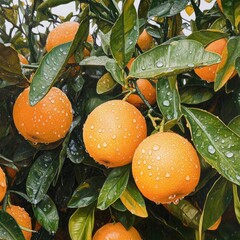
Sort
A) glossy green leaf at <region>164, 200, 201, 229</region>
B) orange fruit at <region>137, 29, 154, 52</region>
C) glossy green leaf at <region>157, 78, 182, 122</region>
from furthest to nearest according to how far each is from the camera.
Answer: orange fruit at <region>137, 29, 154, 52</region>
glossy green leaf at <region>164, 200, 201, 229</region>
glossy green leaf at <region>157, 78, 182, 122</region>

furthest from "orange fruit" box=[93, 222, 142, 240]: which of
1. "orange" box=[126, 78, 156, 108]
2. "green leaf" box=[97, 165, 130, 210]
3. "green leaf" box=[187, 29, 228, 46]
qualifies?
"green leaf" box=[187, 29, 228, 46]

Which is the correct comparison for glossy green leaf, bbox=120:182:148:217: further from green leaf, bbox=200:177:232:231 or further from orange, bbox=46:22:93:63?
orange, bbox=46:22:93:63

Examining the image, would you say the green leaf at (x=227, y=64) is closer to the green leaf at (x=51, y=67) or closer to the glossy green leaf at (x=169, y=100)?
the glossy green leaf at (x=169, y=100)

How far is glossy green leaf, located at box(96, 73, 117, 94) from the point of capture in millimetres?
836

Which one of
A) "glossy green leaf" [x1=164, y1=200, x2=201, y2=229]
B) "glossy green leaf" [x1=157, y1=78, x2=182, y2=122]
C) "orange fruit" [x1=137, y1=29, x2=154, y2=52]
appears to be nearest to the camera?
"glossy green leaf" [x1=157, y1=78, x2=182, y2=122]

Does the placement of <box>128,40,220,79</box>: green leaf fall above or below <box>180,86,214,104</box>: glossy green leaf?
above

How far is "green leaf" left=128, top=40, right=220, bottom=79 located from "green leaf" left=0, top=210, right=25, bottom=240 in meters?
0.34

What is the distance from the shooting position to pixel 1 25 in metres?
1.22

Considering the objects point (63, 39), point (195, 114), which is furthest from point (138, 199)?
point (63, 39)

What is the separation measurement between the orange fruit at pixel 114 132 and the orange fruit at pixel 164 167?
33 millimetres

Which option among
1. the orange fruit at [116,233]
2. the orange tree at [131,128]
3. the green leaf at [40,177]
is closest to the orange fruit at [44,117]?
the orange tree at [131,128]

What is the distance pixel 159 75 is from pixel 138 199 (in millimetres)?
241

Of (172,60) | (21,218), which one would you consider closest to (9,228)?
(21,218)

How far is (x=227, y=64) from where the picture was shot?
29.1 inches
